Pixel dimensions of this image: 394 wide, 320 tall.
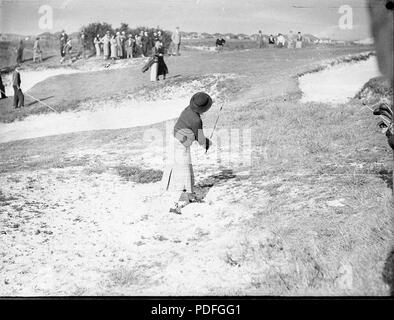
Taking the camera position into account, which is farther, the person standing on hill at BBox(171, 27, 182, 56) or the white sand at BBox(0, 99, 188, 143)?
the white sand at BBox(0, 99, 188, 143)

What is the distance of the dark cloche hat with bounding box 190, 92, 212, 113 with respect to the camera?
3.72 m

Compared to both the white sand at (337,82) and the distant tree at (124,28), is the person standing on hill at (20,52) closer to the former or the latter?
the distant tree at (124,28)

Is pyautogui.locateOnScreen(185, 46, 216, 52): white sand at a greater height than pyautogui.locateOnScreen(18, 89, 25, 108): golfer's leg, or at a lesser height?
greater

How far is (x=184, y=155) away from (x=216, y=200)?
0.55 meters

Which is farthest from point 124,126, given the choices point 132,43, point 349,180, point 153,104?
point 349,180

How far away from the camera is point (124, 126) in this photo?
180 inches

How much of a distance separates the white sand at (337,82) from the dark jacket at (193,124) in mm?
1440

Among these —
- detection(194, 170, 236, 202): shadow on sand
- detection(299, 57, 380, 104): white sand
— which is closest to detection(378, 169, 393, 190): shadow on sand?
detection(299, 57, 380, 104): white sand

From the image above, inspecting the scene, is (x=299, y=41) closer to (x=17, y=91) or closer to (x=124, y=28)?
(x=124, y=28)

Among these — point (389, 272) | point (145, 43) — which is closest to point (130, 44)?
point (145, 43)

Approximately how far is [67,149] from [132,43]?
1.33 m

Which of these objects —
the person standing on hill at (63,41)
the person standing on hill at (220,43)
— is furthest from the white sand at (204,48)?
the person standing on hill at (63,41)

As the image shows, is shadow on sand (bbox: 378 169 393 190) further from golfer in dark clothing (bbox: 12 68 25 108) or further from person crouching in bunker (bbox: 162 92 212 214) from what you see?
golfer in dark clothing (bbox: 12 68 25 108)

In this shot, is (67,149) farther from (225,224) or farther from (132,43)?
(225,224)
